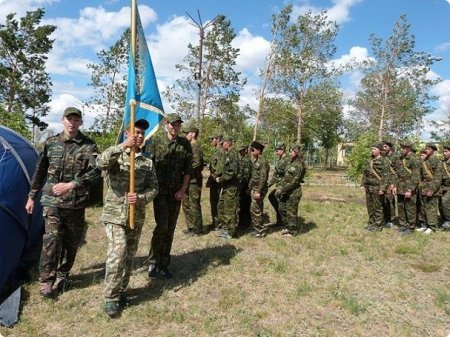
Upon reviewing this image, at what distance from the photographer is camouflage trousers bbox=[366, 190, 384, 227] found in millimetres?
8391

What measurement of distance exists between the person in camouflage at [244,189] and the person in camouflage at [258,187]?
398mm

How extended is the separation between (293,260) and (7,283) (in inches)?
156

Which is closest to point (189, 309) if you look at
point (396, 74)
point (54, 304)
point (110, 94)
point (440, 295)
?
point (54, 304)

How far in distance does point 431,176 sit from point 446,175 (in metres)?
0.41

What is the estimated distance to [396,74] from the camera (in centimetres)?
2939

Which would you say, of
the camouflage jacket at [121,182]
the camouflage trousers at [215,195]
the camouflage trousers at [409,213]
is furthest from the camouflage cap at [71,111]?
the camouflage trousers at [409,213]

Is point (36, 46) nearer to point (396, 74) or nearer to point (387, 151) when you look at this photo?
point (396, 74)

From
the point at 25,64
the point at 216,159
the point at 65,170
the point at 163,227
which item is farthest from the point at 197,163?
the point at 25,64

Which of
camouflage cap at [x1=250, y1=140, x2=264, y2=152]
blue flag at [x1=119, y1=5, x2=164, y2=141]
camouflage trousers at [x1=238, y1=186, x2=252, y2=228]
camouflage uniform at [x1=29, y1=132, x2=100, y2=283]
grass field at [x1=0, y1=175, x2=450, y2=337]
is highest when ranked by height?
blue flag at [x1=119, y1=5, x2=164, y2=141]

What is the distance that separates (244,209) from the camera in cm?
847

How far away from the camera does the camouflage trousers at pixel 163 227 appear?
5078mm

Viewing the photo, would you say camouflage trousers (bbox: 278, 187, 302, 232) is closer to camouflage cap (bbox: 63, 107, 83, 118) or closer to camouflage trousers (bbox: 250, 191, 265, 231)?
camouflage trousers (bbox: 250, 191, 265, 231)

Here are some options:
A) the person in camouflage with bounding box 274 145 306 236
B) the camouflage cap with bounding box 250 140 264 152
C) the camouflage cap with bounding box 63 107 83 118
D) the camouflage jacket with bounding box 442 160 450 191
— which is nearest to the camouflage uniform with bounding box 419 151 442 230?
the camouflage jacket with bounding box 442 160 450 191

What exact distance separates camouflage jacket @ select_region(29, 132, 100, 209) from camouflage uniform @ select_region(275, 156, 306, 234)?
13.6ft
